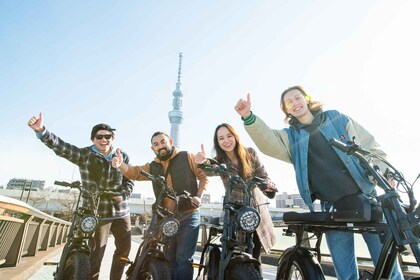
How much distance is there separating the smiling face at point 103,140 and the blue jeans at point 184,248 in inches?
53.9

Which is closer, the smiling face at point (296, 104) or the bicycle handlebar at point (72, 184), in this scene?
the smiling face at point (296, 104)

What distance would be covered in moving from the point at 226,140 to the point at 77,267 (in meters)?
2.15

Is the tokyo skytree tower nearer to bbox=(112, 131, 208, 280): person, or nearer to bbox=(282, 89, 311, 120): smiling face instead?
bbox=(112, 131, 208, 280): person

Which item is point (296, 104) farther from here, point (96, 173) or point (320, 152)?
point (96, 173)

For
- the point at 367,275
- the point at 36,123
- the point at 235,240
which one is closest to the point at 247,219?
the point at 235,240

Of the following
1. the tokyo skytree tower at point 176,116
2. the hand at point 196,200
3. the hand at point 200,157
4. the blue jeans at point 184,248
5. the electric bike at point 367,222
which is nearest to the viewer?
the electric bike at point 367,222

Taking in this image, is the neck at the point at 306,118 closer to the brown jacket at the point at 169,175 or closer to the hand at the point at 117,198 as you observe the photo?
the brown jacket at the point at 169,175

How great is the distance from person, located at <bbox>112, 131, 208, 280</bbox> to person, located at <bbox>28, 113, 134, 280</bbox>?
35 cm

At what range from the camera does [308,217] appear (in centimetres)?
241

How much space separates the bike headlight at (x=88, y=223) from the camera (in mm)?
3356

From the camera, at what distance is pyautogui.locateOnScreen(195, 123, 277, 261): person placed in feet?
11.1

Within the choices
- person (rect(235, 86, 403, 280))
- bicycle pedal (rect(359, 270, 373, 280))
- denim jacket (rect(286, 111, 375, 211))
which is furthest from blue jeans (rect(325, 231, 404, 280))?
bicycle pedal (rect(359, 270, 373, 280))

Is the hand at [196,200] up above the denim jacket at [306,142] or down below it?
below

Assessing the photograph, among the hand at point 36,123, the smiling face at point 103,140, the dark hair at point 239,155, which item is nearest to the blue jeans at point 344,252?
the dark hair at point 239,155
